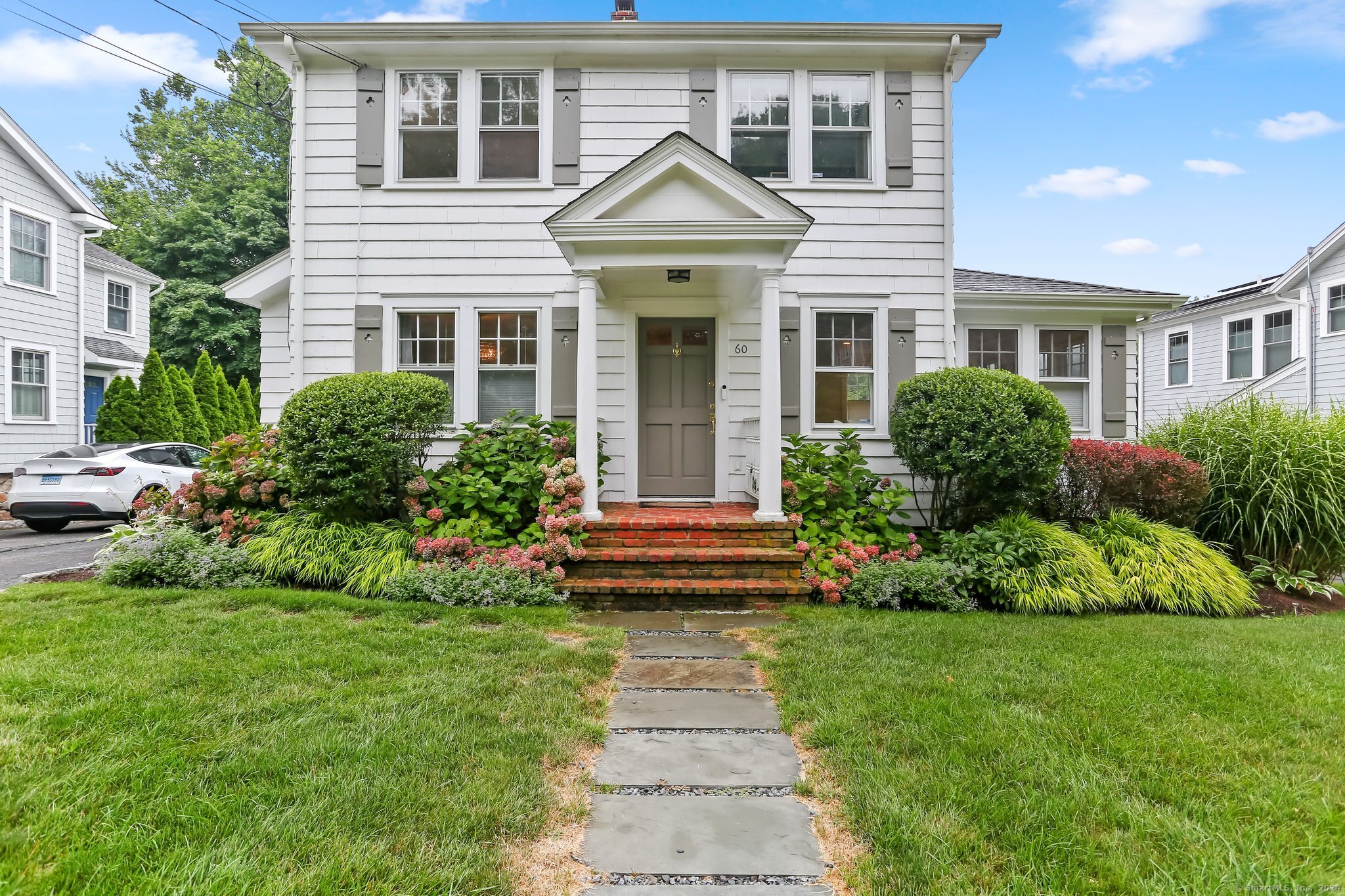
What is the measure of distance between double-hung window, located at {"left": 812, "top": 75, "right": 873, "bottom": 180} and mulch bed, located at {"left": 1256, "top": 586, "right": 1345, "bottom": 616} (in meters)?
5.75

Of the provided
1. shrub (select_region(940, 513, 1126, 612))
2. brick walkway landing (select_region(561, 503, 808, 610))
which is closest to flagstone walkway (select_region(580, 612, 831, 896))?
brick walkway landing (select_region(561, 503, 808, 610))

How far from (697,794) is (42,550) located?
9219mm

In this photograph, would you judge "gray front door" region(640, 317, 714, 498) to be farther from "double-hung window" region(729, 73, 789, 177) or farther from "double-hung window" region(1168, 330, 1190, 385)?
"double-hung window" region(1168, 330, 1190, 385)

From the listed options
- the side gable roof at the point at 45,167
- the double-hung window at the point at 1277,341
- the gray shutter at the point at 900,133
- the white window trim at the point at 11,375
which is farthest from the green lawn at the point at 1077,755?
the side gable roof at the point at 45,167

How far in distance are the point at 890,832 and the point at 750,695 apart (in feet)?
4.56

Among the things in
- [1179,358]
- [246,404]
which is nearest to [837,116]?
[1179,358]

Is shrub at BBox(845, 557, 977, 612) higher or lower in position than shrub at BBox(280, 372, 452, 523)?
lower

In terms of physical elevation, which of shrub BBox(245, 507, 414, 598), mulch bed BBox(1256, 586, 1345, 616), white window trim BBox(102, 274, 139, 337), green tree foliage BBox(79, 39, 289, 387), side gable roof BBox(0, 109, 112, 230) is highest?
green tree foliage BBox(79, 39, 289, 387)

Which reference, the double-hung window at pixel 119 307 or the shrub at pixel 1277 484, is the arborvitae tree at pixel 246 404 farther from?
the shrub at pixel 1277 484

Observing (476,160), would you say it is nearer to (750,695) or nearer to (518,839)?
(750,695)

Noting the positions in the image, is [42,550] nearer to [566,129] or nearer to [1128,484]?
[566,129]

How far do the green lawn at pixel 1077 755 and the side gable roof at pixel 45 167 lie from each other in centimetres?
1635

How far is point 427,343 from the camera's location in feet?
24.0

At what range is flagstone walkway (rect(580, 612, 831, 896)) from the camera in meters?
1.98
